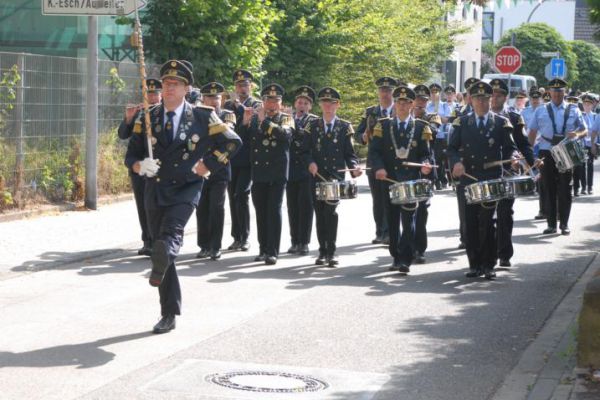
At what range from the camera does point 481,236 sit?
1198 cm

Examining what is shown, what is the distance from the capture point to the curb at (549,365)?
7309 mm

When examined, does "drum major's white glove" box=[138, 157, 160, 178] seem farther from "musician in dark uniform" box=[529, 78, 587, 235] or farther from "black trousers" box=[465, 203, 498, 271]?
"musician in dark uniform" box=[529, 78, 587, 235]

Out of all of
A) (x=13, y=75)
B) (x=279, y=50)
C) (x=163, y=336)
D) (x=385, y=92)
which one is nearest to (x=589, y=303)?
(x=163, y=336)

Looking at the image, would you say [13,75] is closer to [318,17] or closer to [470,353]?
[470,353]

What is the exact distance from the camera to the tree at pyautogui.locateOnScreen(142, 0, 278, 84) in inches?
861

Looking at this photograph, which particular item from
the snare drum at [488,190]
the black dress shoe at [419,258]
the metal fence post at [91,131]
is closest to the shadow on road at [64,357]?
the snare drum at [488,190]

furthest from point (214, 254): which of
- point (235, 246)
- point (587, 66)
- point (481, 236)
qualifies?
point (587, 66)

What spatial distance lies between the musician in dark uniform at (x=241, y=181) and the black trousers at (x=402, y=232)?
2.27 m

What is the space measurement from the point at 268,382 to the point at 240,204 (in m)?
6.86

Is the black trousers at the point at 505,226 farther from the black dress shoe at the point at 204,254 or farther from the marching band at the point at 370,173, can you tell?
the black dress shoe at the point at 204,254

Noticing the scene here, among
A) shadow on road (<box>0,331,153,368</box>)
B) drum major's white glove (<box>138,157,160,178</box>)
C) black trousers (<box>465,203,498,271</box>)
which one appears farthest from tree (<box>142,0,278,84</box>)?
shadow on road (<box>0,331,153,368</box>)

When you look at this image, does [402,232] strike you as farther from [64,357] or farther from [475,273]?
[64,357]

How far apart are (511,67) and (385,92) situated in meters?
15.9

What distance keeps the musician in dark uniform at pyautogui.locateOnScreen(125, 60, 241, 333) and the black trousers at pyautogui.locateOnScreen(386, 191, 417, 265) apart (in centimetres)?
339
